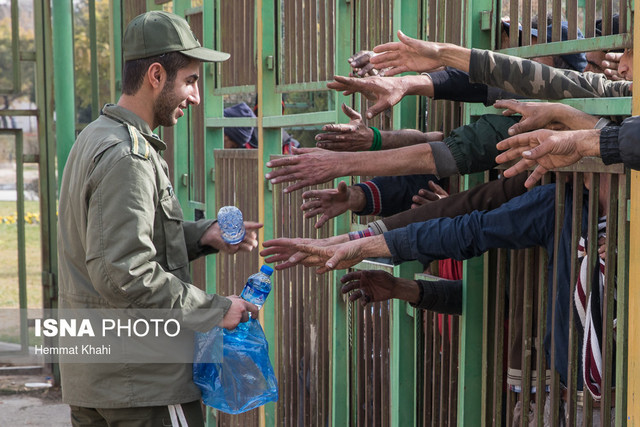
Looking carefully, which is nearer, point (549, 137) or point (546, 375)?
point (549, 137)

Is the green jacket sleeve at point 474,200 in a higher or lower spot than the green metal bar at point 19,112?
lower

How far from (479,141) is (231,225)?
2.90 ft

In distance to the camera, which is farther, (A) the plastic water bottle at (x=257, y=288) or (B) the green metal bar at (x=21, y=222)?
(B) the green metal bar at (x=21, y=222)

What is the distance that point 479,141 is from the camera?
2916 mm

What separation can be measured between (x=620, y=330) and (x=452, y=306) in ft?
2.91

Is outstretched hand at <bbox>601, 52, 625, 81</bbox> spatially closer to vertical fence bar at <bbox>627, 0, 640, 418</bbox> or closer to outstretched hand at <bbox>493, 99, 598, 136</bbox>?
outstretched hand at <bbox>493, 99, 598, 136</bbox>

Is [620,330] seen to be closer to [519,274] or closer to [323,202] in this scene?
[519,274]

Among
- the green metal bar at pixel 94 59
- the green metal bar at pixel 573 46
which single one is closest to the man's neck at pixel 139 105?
the green metal bar at pixel 573 46

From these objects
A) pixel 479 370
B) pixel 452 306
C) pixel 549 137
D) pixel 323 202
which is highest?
pixel 549 137

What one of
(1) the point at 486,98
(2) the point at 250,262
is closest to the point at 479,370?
(1) the point at 486,98

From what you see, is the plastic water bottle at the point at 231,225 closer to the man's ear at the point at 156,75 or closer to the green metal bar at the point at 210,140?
the man's ear at the point at 156,75

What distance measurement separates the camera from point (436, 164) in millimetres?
2998

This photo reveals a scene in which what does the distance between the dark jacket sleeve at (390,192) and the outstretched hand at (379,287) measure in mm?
298

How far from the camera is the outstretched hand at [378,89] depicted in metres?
2.99
